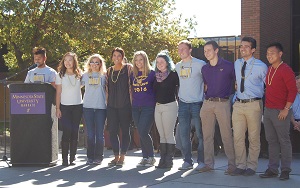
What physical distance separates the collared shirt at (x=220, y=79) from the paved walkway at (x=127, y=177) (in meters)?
1.22

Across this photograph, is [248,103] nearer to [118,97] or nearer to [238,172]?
[238,172]

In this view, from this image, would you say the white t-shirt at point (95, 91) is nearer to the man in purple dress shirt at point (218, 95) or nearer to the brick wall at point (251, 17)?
the man in purple dress shirt at point (218, 95)

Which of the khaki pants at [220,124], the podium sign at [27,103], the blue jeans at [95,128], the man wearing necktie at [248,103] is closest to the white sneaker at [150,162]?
the blue jeans at [95,128]

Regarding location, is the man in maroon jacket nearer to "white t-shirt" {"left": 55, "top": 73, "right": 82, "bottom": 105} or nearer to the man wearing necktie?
the man wearing necktie

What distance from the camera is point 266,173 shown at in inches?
298

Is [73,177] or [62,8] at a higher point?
[62,8]

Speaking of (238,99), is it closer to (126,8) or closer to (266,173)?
(266,173)

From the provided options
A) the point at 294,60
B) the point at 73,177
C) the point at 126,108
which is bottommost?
the point at 73,177

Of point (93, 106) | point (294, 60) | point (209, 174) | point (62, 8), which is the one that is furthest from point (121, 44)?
point (209, 174)

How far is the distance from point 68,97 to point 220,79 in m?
2.69

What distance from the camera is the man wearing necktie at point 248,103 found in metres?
7.57

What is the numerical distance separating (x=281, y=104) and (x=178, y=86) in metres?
1.84

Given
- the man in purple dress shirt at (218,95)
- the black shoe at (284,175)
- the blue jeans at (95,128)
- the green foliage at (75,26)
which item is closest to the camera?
the black shoe at (284,175)

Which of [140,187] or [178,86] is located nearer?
[140,187]
